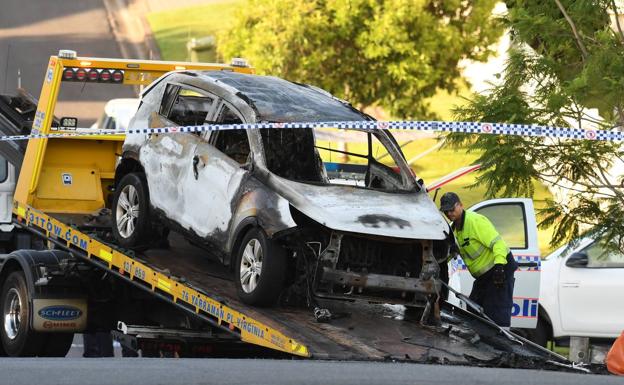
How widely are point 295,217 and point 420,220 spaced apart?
1.01 m

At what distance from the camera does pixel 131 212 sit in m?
12.9

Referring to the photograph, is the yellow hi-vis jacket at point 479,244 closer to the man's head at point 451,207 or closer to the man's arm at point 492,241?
the man's arm at point 492,241

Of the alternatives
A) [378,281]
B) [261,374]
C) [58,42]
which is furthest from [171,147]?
[58,42]

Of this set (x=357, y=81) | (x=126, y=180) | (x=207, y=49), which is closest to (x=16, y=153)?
(x=126, y=180)

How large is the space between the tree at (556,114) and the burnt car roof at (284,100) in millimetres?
1094

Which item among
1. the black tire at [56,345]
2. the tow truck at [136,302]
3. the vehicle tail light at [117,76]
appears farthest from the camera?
the vehicle tail light at [117,76]

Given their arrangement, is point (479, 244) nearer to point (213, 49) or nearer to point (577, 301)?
point (577, 301)

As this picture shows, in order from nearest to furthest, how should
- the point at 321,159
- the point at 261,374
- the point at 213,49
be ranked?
the point at 261,374 → the point at 321,159 → the point at 213,49

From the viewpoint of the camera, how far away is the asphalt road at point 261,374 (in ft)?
28.5

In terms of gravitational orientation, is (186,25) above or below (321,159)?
above

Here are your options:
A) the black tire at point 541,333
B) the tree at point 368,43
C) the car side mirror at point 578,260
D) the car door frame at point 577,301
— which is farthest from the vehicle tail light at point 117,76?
the tree at point 368,43

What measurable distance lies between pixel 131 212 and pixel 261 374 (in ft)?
14.0

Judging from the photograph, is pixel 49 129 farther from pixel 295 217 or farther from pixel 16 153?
pixel 295 217

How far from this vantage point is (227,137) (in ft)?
39.7
